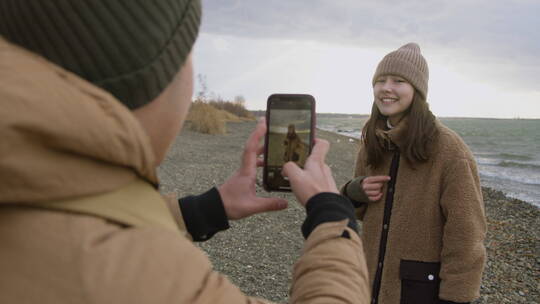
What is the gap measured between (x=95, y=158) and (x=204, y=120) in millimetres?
28744

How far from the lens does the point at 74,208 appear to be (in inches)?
28.4

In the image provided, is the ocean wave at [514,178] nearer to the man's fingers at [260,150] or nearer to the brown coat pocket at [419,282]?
the brown coat pocket at [419,282]

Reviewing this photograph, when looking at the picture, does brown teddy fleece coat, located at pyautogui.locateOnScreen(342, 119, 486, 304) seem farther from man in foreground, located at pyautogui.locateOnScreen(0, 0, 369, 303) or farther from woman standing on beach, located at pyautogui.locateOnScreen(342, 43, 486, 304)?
man in foreground, located at pyautogui.locateOnScreen(0, 0, 369, 303)

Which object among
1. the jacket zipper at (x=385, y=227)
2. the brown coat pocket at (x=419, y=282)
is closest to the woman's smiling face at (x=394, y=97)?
the jacket zipper at (x=385, y=227)

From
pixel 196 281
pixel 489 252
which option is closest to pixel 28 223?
pixel 196 281

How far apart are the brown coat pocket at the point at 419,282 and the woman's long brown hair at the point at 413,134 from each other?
669mm

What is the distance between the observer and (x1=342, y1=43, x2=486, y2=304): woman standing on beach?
259cm

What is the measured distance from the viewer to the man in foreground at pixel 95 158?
684 mm

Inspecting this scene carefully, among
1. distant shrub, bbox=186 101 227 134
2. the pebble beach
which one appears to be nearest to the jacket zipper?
the pebble beach

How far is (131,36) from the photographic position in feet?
2.73

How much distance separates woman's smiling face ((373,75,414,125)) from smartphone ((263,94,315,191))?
129 cm

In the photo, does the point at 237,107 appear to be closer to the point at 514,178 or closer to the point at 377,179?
the point at 514,178

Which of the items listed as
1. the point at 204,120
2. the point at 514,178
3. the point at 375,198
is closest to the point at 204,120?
the point at 204,120

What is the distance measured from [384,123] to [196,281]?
2665mm
